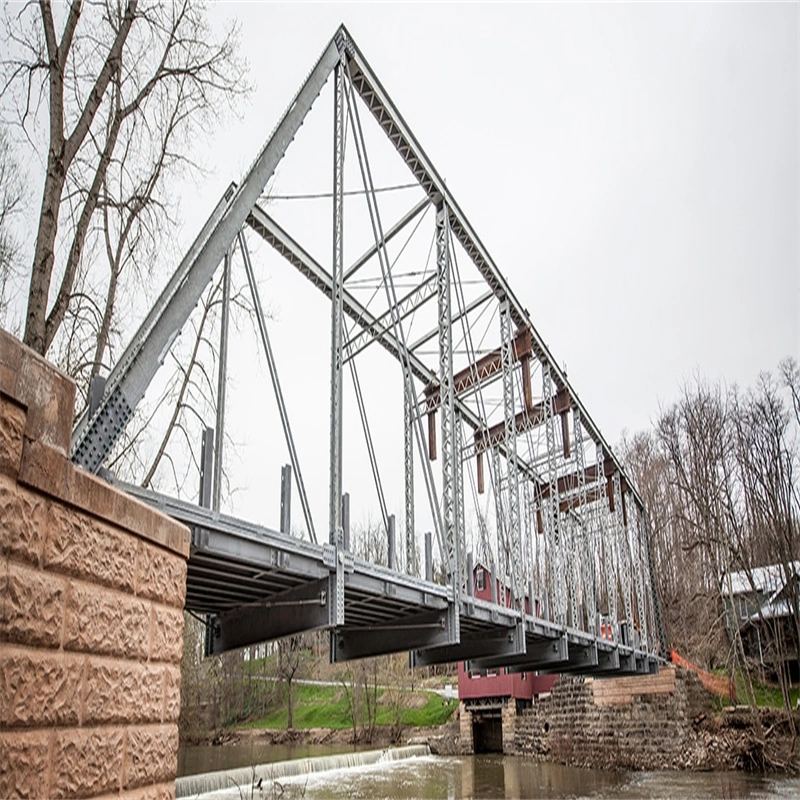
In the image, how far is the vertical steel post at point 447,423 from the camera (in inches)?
518

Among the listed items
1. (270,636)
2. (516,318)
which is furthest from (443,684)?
(270,636)

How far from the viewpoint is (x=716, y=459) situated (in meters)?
35.9

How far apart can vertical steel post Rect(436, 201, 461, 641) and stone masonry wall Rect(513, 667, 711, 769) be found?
18891mm

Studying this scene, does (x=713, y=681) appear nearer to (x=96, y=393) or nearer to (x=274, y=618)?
(x=274, y=618)

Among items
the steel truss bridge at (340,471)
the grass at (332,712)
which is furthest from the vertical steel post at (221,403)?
the grass at (332,712)

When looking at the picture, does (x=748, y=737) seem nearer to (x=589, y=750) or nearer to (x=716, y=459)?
(x=589, y=750)

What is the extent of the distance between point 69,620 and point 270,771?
24.3 meters

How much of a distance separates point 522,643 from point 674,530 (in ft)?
113

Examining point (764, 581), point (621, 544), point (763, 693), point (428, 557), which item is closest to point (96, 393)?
point (428, 557)

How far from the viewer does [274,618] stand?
11.5m

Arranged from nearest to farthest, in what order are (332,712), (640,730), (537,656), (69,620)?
1. (69,620)
2. (537,656)
3. (640,730)
4. (332,712)

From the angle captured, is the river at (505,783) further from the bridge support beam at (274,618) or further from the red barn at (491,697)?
the bridge support beam at (274,618)

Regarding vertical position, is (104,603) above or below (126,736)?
above

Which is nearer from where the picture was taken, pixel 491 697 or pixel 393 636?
pixel 393 636
